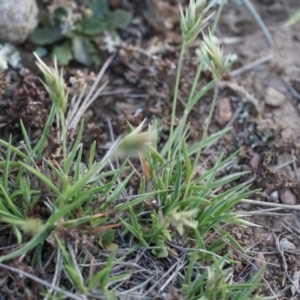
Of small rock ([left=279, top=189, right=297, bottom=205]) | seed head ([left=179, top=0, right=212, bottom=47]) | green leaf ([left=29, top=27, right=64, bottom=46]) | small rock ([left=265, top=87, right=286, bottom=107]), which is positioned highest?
seed head ([left=179, top=0, right=212, bottom=47])

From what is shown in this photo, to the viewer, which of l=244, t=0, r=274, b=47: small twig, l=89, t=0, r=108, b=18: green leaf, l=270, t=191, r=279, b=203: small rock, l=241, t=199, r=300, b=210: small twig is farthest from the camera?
l=244, t=0, r=274, b=47: small twig

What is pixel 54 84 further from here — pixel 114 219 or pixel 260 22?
pixel 260 22

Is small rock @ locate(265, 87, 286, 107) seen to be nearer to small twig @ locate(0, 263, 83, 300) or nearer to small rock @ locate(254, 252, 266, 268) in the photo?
small rock @ locate(254, 252, 266, 268)

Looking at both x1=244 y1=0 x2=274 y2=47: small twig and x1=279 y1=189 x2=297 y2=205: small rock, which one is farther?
x1=244 y1=0 x2=274 y2=47: small twig

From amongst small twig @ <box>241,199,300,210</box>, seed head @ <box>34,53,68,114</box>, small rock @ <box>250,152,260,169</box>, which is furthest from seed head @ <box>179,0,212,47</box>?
small rock @ <box>250,152,260,169</box>

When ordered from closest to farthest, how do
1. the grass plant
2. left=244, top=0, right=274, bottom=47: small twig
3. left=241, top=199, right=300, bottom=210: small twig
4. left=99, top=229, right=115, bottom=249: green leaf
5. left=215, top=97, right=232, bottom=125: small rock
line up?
1. the grass plant
2. left=99, top=229, right=115, bottom=249: green leaf
3. left=241, top=199, right=300, bottom=210: small twig
4. left=215, top=97, right=232, bottom=125: small rock
5. left=244, top=0, right=274, bottom=47: small twig

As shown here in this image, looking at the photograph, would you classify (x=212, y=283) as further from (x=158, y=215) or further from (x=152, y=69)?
(x=152, y=69)
